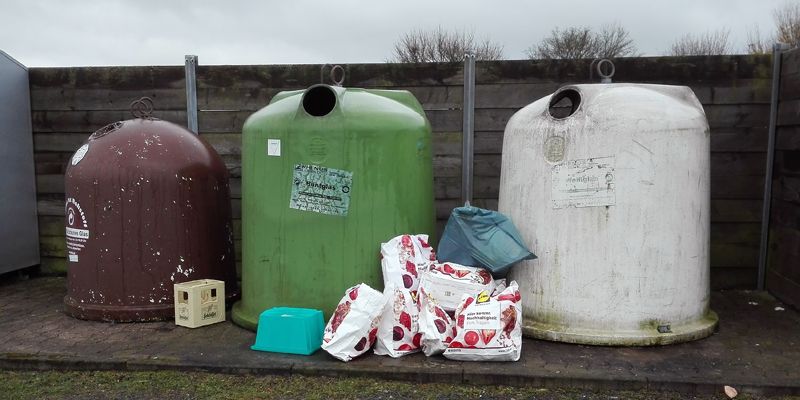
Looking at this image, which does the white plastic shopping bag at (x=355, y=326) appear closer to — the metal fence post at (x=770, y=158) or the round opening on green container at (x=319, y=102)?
the round opening on green container at (x=319, y=102)

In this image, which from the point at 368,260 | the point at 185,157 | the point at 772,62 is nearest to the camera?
the point at 368,260

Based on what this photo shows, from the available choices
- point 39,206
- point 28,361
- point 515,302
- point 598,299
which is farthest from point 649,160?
point 39,206

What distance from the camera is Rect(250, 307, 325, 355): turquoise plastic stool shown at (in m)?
3.62

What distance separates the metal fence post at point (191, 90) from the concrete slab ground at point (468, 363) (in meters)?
1.78

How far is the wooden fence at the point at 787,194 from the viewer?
14.8 feet

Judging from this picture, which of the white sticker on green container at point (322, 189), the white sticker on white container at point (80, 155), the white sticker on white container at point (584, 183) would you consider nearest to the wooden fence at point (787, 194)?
the white sticker on white container at point (584, 183)

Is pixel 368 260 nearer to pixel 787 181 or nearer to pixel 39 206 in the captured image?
pixel 787 181

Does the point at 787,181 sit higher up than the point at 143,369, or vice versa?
the point at 787,181

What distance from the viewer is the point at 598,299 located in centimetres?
372

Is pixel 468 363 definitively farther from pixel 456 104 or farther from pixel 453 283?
pixel 456 104

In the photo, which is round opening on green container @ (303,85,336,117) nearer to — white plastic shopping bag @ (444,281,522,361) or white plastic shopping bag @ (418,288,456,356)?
white plastic shopping bag @ (418,288,456,356)

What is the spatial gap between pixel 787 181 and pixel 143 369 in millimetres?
4380

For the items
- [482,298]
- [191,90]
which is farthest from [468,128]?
[191,90]

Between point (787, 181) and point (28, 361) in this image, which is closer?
point (28, 361)
